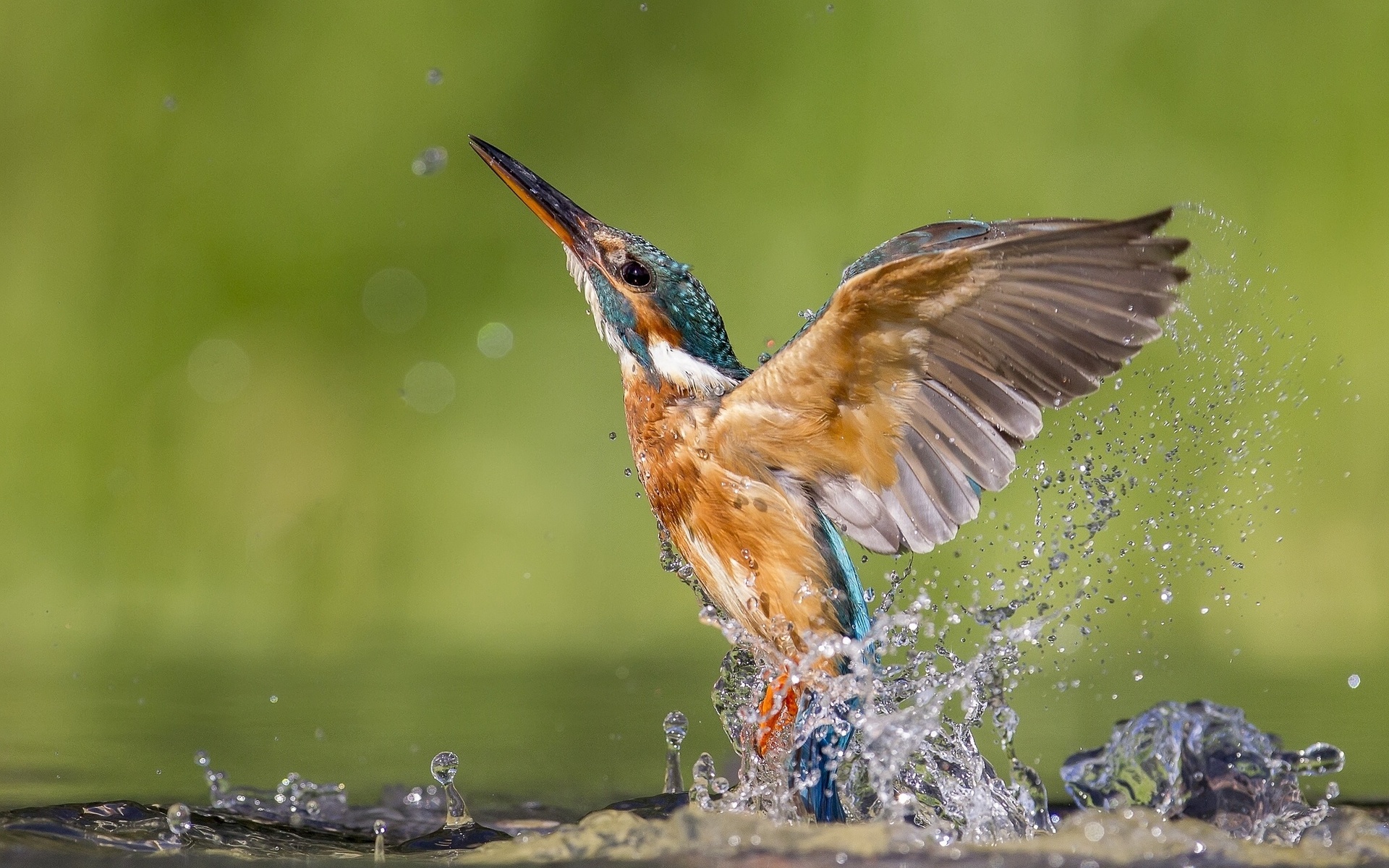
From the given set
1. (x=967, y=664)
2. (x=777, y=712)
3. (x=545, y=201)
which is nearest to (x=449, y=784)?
(x=777, y=712)

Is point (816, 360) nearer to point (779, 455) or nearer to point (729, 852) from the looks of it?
point (779, 455)

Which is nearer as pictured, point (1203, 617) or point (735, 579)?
point (735, 579)

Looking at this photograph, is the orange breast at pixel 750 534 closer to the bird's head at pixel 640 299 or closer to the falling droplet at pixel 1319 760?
the bird's head at pixel 640 299

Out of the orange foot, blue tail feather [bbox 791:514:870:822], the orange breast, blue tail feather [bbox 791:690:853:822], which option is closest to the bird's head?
the orange breast

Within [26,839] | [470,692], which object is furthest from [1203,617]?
[26,839]

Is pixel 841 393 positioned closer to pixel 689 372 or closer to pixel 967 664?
pixel 689 372

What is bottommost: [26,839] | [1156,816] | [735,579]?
[1156,816]

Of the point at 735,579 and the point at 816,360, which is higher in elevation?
the point at 816,360
